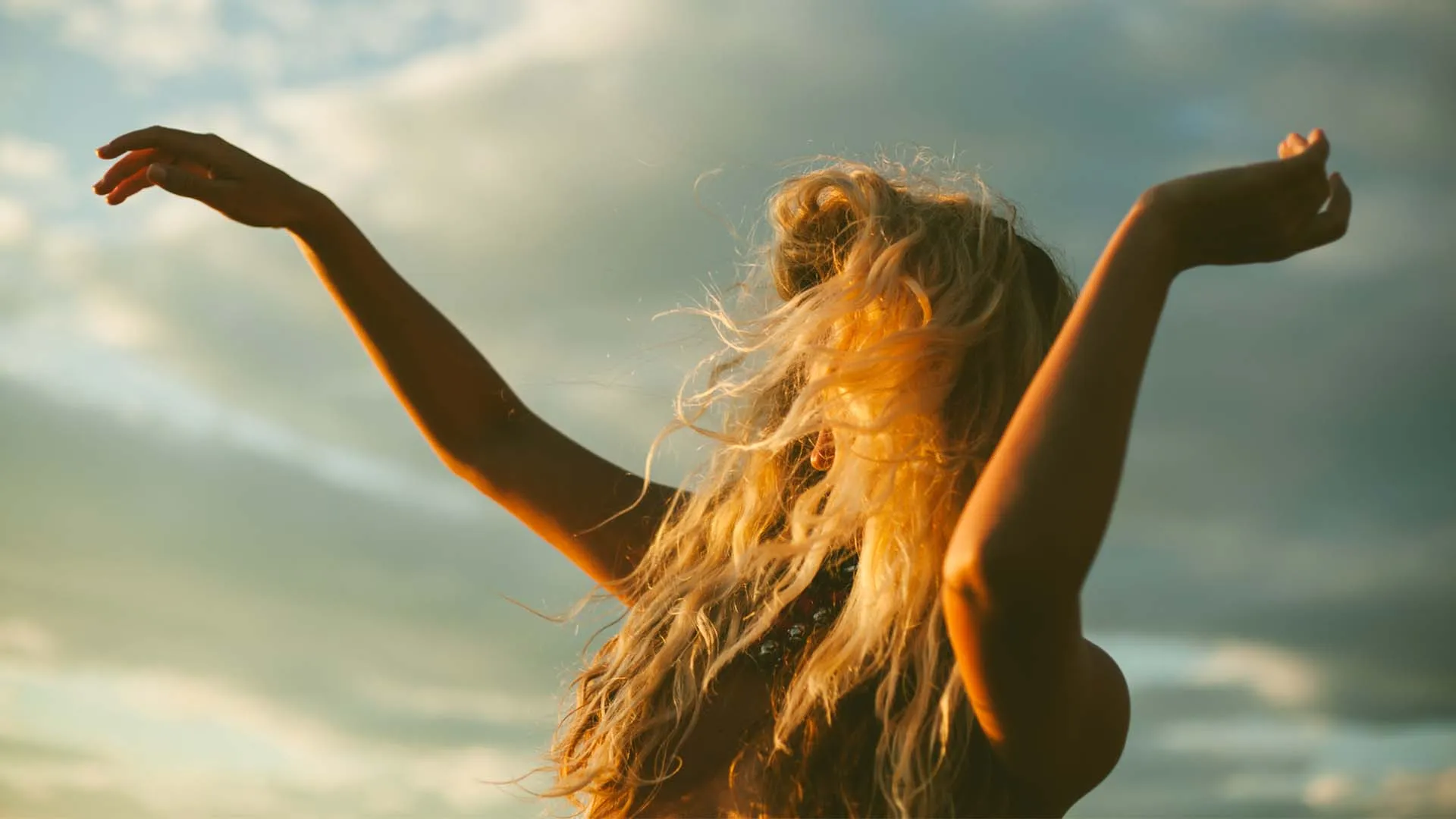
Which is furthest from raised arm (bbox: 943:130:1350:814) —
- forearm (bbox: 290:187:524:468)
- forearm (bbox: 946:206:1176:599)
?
forearm (bbox: 290:187:524:468)

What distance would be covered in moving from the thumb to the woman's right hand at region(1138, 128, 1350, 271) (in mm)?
2393

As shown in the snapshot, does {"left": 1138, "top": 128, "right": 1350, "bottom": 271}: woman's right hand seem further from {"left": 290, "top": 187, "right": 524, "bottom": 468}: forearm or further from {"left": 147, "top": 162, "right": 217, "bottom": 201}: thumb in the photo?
{"left": 147, "top": 162, "right": 217, "bottom": 201}: thumb

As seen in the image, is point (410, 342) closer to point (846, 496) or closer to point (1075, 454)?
point (846, 496)

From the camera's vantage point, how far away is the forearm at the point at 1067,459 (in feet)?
6.79

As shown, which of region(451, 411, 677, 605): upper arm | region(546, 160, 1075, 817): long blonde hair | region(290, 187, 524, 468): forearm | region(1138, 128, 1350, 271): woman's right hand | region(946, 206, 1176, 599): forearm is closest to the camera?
region(946, 206, 1176, 599): forearm

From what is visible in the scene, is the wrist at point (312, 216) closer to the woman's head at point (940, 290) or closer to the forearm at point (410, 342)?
the forearm at point (410, 342)

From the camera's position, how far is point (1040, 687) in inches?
93.3

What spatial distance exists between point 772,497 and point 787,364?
45 centimetres

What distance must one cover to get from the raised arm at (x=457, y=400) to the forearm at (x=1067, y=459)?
1.77 meters

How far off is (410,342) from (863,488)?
4.80 feet

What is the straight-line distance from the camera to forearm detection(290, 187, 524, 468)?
3.51m

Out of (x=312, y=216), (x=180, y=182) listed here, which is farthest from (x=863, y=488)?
(x=180, y=182)

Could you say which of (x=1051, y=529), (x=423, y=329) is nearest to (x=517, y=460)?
(x=423, y=329)

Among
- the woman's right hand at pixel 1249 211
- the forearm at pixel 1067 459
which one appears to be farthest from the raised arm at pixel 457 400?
the woman's right hand at pixel 1249 211
